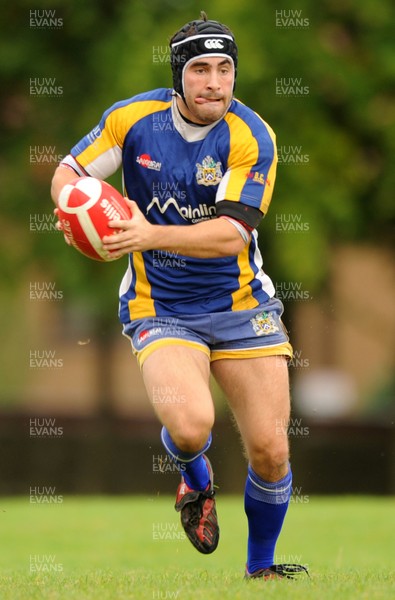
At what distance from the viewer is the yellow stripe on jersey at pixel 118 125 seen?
6840 millimetres

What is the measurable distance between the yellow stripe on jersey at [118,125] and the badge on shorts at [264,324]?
1.25 metres

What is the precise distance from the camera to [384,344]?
28812mm

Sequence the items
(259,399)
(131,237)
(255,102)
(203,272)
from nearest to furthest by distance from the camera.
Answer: (131,237) → (259,399) → (203,272) → (255,102)

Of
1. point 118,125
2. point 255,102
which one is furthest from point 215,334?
point 255,102

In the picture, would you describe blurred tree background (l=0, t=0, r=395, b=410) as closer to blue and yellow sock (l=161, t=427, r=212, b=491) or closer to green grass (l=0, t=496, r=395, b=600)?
green grass (l=0, t=496, r=395, b=600)

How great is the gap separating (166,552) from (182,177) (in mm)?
5034

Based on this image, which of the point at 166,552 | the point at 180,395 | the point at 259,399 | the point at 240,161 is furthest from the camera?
the point at 166,552

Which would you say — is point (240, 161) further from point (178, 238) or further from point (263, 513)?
point (263, 513)

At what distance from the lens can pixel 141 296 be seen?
7000mm

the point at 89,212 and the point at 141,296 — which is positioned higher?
the point at 89,212

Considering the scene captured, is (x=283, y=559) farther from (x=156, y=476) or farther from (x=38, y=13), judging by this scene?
(x=38, y=13)

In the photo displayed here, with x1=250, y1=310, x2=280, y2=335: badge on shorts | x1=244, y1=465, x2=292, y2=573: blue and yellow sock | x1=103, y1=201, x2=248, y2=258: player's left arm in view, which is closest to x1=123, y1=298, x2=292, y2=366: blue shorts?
x1=250, y1=310, x2=280, y2=335: badge on shorts

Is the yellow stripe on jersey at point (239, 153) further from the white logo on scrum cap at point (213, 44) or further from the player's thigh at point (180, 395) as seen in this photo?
the player's thigh at point (180, 395)

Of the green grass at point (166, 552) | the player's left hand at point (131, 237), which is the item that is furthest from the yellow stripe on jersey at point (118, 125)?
the green grass at point (166, 552)
